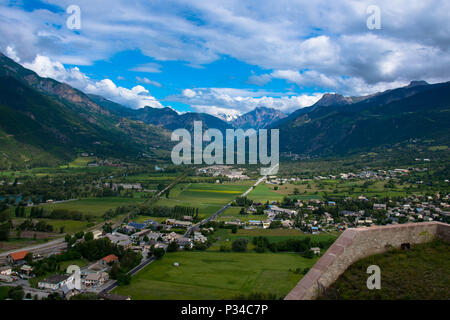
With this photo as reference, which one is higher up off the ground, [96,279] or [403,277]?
[403,277]

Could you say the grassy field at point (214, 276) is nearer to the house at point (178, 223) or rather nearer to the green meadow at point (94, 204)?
the house at point (178, 223)


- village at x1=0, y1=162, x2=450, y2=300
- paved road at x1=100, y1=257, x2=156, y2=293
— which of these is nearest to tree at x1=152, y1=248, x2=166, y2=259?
village at x1=0, y1=162, x2=450, y2=300

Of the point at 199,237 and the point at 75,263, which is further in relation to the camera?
the point at 199,237

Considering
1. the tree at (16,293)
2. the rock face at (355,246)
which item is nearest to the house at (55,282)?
the tree at (16,293)

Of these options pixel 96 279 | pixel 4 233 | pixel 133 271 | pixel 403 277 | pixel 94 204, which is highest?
pixel 403 277

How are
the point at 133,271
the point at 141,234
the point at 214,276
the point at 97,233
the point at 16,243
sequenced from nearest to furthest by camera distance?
the point at 214,276 < the point at 133,271 < the point at 16,243 < the point at 97,233 < the point at 141,234

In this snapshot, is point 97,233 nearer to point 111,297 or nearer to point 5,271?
point 5,271

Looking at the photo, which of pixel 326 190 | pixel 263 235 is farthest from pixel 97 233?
pixel 326 190
